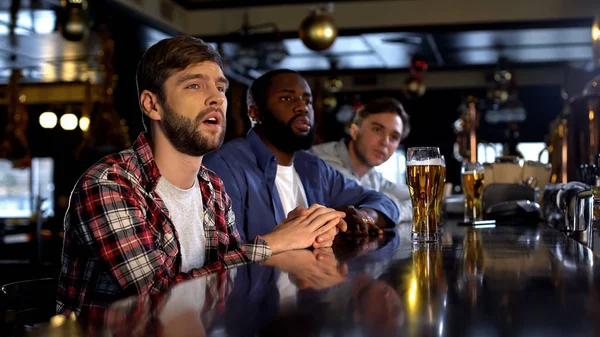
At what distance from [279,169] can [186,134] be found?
3.90 ft

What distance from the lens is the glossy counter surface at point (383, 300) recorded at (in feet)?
1.95

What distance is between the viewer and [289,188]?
2787 mm

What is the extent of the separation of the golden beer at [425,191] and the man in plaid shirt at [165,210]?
7.8 inches

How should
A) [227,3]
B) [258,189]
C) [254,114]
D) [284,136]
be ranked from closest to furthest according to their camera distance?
1. [258,189]
2. [284,136]
3. [254,114]
4. [227,3]

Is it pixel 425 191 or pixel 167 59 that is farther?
pixel 425 191

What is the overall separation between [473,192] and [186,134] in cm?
Result: 130

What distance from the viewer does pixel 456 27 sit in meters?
7.77

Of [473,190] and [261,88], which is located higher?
[261,88]

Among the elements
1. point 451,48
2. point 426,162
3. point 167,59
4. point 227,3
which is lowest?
→ point 426,162

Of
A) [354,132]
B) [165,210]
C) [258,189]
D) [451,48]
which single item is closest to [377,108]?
[354,132]

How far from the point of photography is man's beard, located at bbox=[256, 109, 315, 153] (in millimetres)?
2717

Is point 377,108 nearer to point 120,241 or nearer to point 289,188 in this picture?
point 289,188

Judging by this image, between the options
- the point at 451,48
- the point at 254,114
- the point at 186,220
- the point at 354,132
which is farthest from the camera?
the point at 451,48

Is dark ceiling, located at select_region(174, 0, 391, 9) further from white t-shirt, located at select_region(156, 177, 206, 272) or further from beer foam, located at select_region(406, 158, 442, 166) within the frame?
white t-shirt, located at select_region(156, 177, 206, 272)
